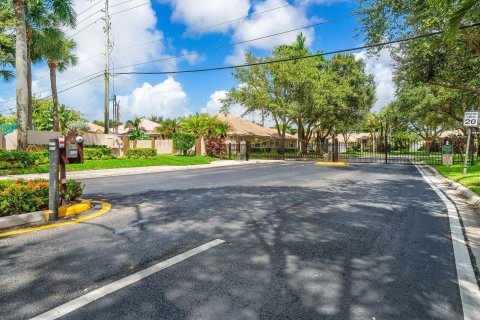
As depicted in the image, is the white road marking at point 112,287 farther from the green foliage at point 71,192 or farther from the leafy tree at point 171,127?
the leafy tree at point 171,127

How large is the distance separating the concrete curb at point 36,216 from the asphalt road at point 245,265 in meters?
0.69

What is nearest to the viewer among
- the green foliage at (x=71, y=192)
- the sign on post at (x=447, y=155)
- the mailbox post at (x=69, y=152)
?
the mailbox post at (x=69, y=152)

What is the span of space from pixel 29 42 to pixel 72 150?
758 inches

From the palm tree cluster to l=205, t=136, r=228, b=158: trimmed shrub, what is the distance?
46.0 ft

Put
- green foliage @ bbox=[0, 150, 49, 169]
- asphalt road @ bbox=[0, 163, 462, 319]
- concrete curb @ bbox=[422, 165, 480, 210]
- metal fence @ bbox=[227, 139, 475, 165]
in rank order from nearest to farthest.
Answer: asphalt road @ bbox=[0, 163, 462, 319] → concrete curb @ bbox=[422, 165, 480, 210] → green foliage @ bbox=[0, 150, 49, 169] → metal fence @ bbox=[227, 139, 475, 165]

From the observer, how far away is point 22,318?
2.39 m

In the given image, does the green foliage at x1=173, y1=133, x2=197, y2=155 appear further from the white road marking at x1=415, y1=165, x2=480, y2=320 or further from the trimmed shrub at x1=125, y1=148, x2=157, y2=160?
the white road marking at x1=415, y1=165, x2=480, y2=320

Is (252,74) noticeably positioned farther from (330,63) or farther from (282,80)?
(330,63)

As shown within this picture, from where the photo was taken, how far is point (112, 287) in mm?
2902

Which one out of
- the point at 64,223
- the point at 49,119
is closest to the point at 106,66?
the point at 49,119

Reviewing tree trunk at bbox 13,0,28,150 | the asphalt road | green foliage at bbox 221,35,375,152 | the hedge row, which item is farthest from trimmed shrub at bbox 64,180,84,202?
green foliage at bbox 221,35,375,152

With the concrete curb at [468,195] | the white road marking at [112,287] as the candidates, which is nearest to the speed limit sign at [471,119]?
the concrete curb at [468,195]

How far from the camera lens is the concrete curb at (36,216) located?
16.2ft

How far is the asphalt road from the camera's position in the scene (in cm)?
259
